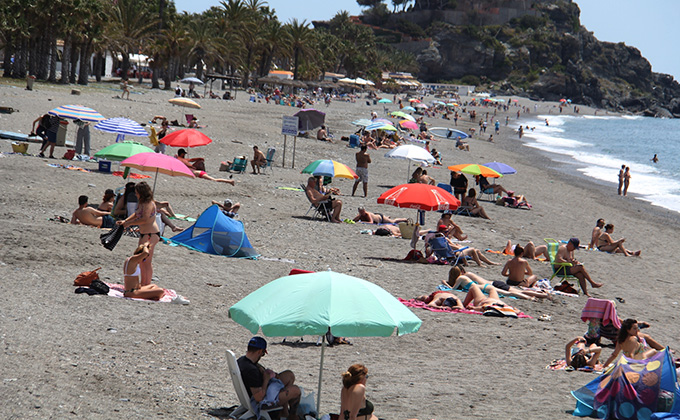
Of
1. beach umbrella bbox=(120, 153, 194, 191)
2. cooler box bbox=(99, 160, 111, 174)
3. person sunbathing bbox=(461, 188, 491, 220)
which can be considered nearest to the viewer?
beach umbrella bbox=(120, 153, 194, 191)

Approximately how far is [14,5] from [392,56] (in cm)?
10826

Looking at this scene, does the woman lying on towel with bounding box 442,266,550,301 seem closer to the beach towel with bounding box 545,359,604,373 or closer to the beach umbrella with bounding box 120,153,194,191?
the beach towel with bounding box 545,359,604,373

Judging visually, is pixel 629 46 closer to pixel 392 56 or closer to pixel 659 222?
pixel 392 56

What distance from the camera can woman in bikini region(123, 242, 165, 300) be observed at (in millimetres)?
8648

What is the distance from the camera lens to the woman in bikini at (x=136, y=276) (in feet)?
28.4

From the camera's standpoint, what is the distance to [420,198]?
41.8 feet

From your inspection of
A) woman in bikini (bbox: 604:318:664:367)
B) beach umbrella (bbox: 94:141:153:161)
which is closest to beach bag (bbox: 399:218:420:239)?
beach umbrella (bbox: 94:141:153:161)

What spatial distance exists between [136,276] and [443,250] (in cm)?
639

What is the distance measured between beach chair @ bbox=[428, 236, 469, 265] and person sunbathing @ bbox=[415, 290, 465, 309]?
286 centimetres

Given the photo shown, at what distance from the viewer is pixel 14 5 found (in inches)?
1503

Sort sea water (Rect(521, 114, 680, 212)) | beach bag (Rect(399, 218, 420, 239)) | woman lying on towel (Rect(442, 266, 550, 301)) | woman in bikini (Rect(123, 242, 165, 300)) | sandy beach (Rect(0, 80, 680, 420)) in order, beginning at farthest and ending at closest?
1. sea water (Rect(521, 114, 680, 212))
2. beach bag (Rect(399, 218, 420, 239))
3. woman lying on towel (Rect(442, 266, 550, 301))
4. woman in bikini (Rect(123, 242, 165, 300))
5. sandy beach (Rect(0, 80, 680, 420))

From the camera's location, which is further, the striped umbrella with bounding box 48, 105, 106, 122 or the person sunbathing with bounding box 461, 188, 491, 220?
the person sunbathing with bounding box 461, 188, 491, 220

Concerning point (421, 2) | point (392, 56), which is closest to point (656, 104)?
point (421, 2)

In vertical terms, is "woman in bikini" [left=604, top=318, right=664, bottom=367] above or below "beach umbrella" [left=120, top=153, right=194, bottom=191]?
below
